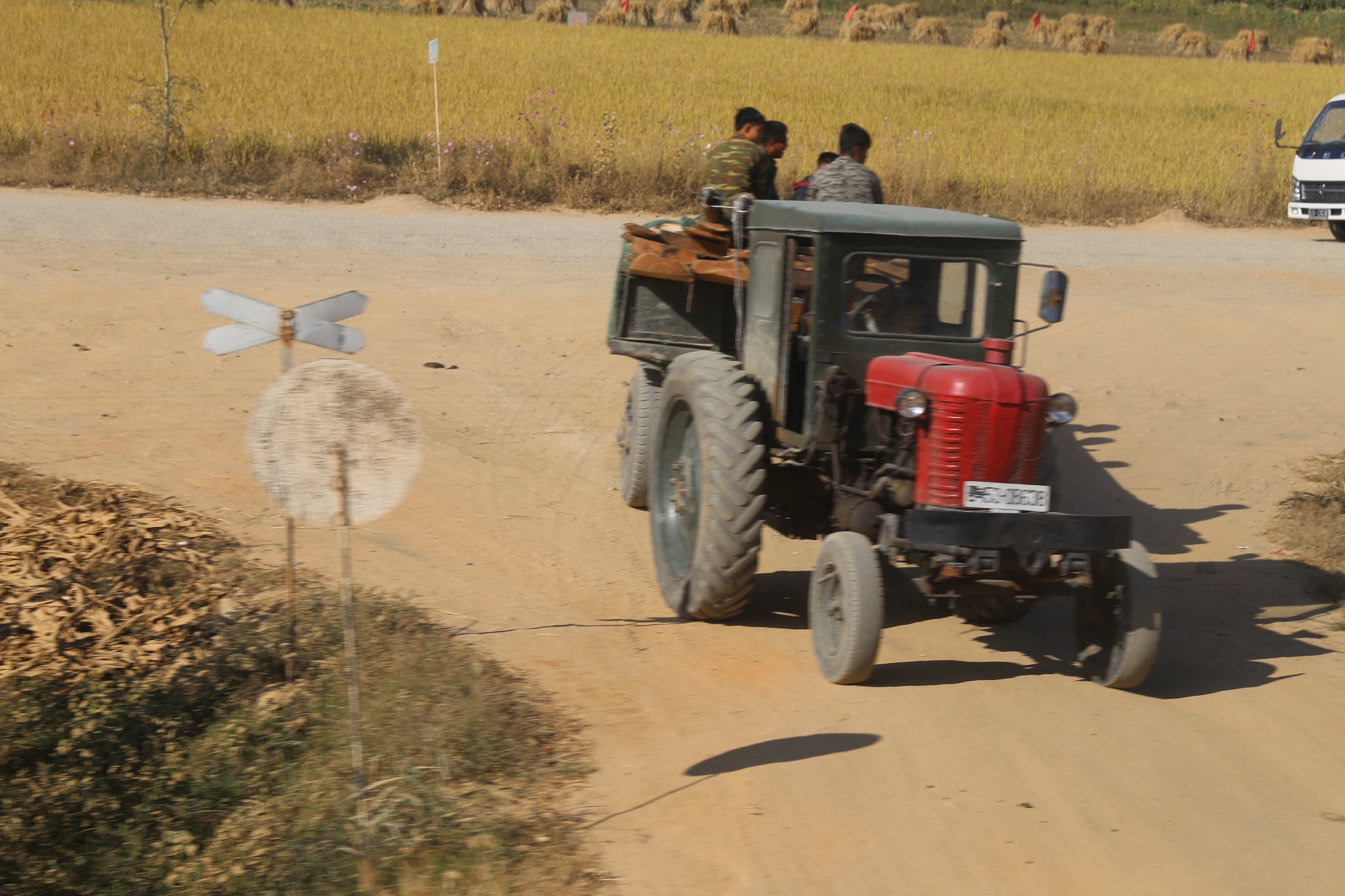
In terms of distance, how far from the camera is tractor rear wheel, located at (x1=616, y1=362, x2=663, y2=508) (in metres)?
7.98

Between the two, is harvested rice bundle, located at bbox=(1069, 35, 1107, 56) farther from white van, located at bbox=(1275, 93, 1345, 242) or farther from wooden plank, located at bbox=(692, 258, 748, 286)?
wooden plank, located at bbox=(692, 258, 748, 286)

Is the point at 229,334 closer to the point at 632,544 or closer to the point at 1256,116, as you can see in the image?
the point at 632,544

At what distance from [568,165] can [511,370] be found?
8.70 meters

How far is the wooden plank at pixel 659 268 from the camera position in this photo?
7324 millimetres

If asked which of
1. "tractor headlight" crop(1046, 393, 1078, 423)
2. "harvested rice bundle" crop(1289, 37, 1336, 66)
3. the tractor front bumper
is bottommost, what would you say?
the tractor front bumper

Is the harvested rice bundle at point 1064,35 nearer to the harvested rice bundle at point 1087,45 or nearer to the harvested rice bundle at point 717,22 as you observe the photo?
the harvested rice bundle at point 1087,45

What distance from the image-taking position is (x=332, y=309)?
516cm

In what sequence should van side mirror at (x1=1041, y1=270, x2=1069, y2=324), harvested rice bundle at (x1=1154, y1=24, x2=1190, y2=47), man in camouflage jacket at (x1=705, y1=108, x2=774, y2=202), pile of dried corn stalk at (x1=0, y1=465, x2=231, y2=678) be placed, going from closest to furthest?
1. pile of dried corn stalk at (x1=0, y1=465, x2=231, y2=678)
2. van side mirror at (x1=1041, y1=270, x2=1069, y2=324)
3. man in camouflage jacket at (x1=705, y1=108, x2=774, y2=202)
4. harvested rice bundle at (x1=1154, y1=24, x2=1190, y2=47)

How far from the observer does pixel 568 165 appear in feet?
60.5

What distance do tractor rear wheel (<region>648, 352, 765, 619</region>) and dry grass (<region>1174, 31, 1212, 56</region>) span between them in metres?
47.2

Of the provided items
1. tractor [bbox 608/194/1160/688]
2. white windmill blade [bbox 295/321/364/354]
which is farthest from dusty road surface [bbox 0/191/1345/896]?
white windmill blade [bbox 295/321/364/354]

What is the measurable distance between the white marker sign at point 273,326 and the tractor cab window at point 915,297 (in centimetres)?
218

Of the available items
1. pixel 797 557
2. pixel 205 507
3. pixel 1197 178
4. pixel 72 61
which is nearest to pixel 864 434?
pixel 797 557

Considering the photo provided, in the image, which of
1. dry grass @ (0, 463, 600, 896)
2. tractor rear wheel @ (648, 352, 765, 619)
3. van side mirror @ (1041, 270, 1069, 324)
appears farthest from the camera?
tractor rear wheel @ (648, 352, 765, 619)
